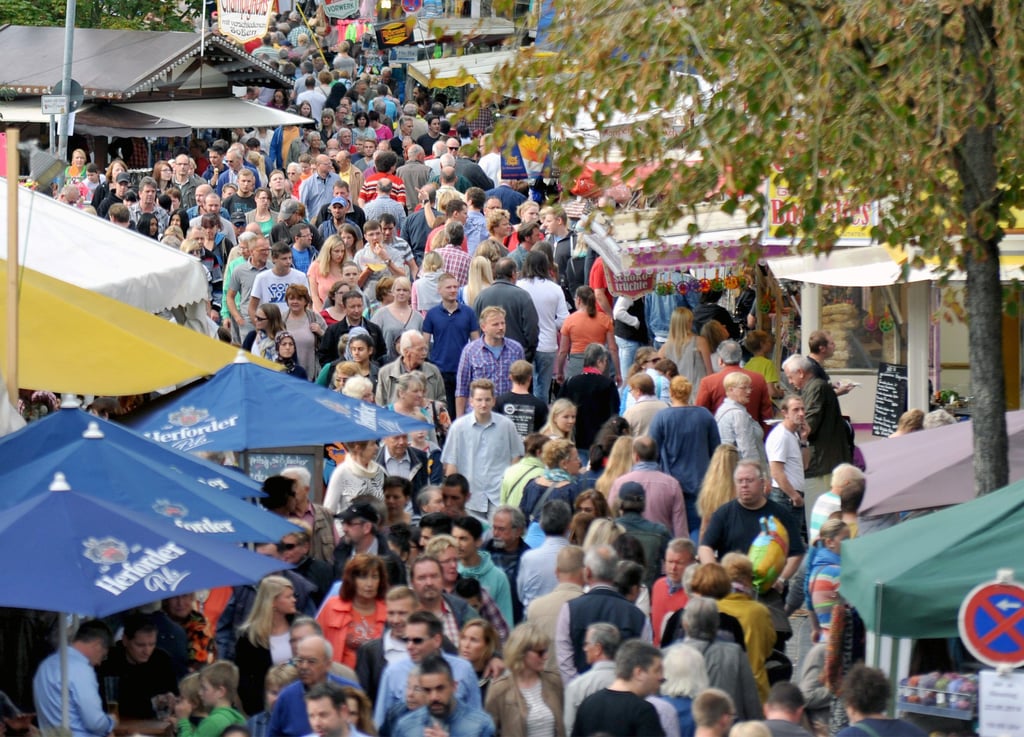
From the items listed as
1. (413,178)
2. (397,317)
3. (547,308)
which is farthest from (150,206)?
(547,308)

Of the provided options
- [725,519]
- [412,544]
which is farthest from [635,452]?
[412,544]

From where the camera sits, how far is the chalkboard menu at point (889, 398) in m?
17.0

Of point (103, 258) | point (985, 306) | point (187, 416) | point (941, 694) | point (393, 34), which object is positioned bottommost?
point (941, 694)

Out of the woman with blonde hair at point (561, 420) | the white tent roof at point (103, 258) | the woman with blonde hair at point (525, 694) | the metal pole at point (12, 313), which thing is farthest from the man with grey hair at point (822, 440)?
the metal pole at point (12, 313)

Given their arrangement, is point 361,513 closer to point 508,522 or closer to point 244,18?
point 508,522

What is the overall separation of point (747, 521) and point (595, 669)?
2.86 metres

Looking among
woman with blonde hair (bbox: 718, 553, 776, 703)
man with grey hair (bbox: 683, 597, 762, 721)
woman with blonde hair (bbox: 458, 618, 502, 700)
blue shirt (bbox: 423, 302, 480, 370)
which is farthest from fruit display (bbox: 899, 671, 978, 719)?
blue shirt (bbox: 423, 302, 480, 370)

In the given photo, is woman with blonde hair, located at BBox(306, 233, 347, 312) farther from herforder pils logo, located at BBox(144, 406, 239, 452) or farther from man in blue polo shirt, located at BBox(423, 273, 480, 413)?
herforder pils logo, located at BBox(144, 406, 239, 452)

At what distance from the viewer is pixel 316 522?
12117mm

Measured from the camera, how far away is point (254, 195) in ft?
77.6

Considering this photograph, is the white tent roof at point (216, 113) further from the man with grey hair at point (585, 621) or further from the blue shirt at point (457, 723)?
the blue shirt at point (457, 723)

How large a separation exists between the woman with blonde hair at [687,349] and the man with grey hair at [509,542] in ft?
16.7

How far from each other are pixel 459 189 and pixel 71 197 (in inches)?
194

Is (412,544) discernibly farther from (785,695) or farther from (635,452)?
(785,695)
